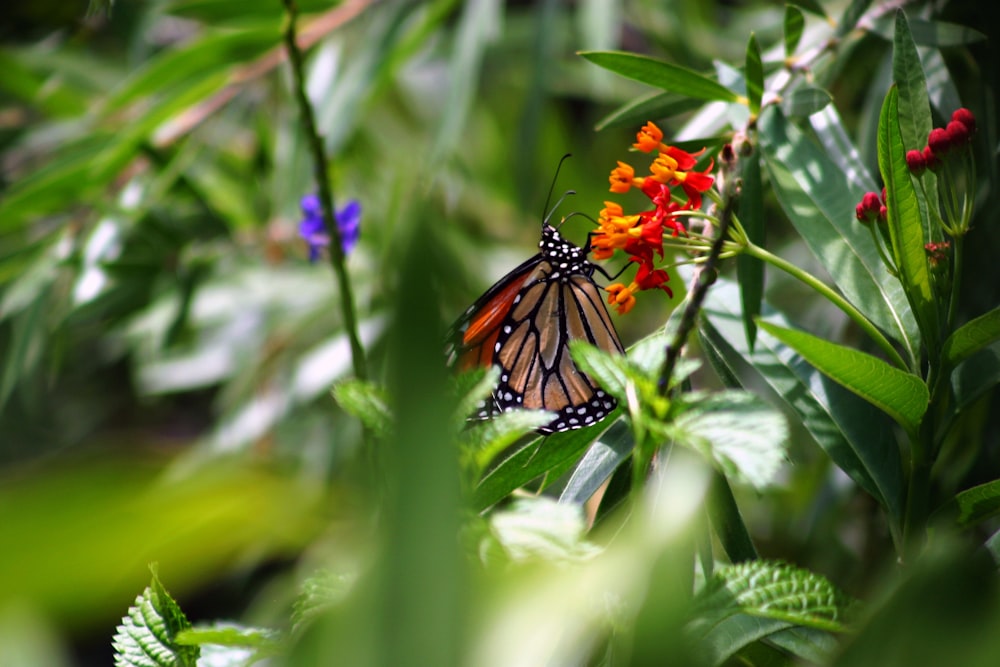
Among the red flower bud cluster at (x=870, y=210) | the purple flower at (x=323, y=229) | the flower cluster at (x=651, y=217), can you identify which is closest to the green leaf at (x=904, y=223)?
the red flower bud cluster at (x=870, y=210)

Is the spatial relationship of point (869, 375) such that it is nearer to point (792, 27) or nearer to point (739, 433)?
point (739, 433)

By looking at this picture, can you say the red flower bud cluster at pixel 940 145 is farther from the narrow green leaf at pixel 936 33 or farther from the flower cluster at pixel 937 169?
the narrow green leaf at pixel 936 33

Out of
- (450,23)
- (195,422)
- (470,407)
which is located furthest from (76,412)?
(470,407)

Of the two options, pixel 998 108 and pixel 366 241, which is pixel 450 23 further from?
pixel 998 108

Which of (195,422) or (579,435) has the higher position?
(195,422)

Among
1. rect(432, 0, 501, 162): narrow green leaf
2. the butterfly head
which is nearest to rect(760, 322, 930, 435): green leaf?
the butterfly head

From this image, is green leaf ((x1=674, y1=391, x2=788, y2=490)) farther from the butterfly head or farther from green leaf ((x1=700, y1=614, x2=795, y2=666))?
the butterfly head

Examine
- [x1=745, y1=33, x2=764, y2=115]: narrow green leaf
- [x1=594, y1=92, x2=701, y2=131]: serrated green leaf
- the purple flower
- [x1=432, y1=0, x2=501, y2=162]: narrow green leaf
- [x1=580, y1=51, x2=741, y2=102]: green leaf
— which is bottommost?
[x1=745, y1=33, x2=764, y2=115]: narrow green leaf
